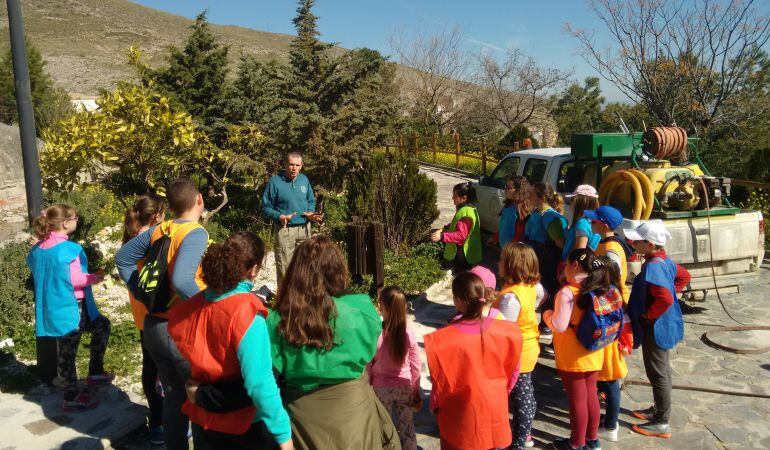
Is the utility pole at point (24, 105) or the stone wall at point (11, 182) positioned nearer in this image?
the utility pole at point (24, 105)

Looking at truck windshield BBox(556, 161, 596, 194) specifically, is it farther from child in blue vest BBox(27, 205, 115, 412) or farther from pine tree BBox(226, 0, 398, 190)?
child in blue vest BBox(27, 205, 115, 412)

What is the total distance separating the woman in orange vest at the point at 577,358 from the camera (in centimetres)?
358

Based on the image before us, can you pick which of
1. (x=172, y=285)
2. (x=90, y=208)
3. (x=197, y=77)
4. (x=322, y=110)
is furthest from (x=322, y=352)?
(x=197, y=77)

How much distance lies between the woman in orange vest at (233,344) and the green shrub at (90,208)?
5.49 m

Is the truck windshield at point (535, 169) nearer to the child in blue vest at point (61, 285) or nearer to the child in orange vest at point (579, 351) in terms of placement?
the child in orange vest at point (579, 351)

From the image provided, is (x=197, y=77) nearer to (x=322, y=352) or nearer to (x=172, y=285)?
(x=172, y=285)

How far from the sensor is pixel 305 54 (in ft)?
34.7

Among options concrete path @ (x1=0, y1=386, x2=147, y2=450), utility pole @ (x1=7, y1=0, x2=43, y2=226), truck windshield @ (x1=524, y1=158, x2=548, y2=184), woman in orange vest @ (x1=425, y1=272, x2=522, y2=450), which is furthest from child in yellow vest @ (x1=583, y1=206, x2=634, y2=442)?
utility pole @ (x1=7, y1=0, x2=43, y2=226)

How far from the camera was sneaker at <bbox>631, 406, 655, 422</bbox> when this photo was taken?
423 centimetres

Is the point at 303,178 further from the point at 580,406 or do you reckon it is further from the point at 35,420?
the point at 580,406

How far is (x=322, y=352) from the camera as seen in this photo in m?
2.43

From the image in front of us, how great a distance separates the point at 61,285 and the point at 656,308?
4.07 m

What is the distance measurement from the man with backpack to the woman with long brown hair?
778 millimetres

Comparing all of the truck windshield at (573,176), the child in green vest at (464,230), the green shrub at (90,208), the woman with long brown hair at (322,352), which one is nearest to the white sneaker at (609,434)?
the woman with long brown hair at (322,352)
